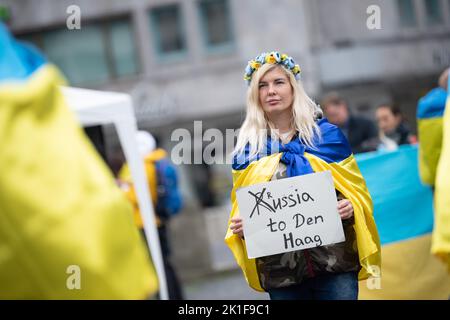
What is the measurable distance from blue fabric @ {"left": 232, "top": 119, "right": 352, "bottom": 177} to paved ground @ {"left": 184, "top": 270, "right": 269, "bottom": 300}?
12.7ft

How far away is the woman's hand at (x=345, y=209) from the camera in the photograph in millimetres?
4039

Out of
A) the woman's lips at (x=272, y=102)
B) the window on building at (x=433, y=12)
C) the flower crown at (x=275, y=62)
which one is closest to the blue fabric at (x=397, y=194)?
the flower crown at (x=275, y=62)

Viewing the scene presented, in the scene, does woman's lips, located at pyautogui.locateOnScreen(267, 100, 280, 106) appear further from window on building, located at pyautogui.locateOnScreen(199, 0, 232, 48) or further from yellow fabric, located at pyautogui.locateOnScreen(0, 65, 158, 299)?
window on building, located at pyautogui.locateOnScreen(199, 0, 232, 48)

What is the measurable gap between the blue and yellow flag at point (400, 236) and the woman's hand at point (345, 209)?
240 cm

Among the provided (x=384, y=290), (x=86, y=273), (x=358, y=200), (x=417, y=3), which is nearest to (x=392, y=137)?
(x=384, y=290)

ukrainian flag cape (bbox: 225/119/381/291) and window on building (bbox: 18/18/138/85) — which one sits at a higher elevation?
window on building (bbox: 18/18/138/85)

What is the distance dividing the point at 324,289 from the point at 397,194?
8.69 feet

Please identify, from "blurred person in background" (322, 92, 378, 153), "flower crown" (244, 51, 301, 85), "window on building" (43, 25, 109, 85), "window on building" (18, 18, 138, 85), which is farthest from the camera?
"window on building" (43, 25, 109, 85)

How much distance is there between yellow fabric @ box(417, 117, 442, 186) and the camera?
20.3 feet

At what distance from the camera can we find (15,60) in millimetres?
2121

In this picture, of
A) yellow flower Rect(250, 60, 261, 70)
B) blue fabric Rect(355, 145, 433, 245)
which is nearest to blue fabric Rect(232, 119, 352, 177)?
yellow flower Rect(250, 60, 261, 70)

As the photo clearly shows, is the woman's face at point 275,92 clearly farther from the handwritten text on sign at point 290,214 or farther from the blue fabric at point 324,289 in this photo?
the blue fabric at point 324,289

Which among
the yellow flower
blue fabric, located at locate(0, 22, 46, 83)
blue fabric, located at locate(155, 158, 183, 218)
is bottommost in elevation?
blue fabric, located at locate(155, 158, 183, 218)

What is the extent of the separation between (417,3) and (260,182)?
56.0 ft
